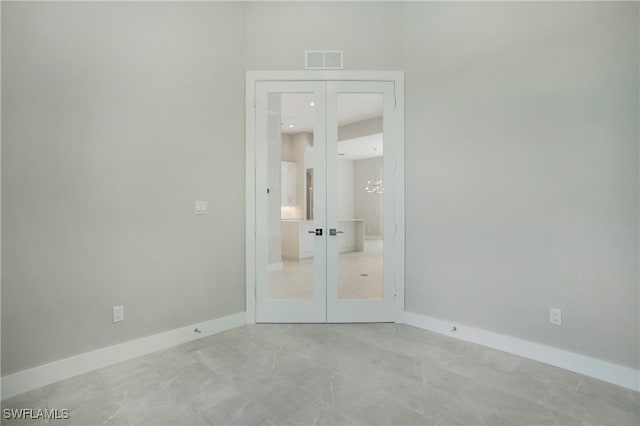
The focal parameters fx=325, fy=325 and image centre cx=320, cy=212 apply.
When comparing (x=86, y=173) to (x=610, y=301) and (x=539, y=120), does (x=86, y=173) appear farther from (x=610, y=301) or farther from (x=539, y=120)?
(x=610, y=301)

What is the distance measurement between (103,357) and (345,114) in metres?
3.01

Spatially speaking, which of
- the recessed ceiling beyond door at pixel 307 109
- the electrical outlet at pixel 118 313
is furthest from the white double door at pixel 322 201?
the electrical outlet at pixel 118 313

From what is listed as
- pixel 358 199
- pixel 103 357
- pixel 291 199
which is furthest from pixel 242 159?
pixel 103 357

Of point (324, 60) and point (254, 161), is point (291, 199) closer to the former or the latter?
point (254, 161)

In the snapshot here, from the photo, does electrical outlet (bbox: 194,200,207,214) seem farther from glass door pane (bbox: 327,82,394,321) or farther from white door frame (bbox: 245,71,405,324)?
glass door pane (bbox: 327,82,394,321)

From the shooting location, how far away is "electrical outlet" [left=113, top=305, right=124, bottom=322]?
2582 millimetres

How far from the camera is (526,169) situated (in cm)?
263

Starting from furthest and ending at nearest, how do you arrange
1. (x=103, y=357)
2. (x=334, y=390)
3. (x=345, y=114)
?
(x=345, y=114) < (x=103, y=357) < (x=334, y=390)

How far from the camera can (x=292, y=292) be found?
3.45 metres

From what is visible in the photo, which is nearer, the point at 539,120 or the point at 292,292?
the point at 539,120

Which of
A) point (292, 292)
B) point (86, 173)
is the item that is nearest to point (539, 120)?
point (292, 292)

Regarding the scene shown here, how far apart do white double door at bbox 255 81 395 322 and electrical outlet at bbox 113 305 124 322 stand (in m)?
1.24

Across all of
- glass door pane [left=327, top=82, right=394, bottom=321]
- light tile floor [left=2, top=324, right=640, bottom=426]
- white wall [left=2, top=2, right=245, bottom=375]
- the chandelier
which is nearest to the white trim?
white wall [left=2, top=2, right=245, bottom=375]

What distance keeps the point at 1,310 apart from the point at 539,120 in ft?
13.3
